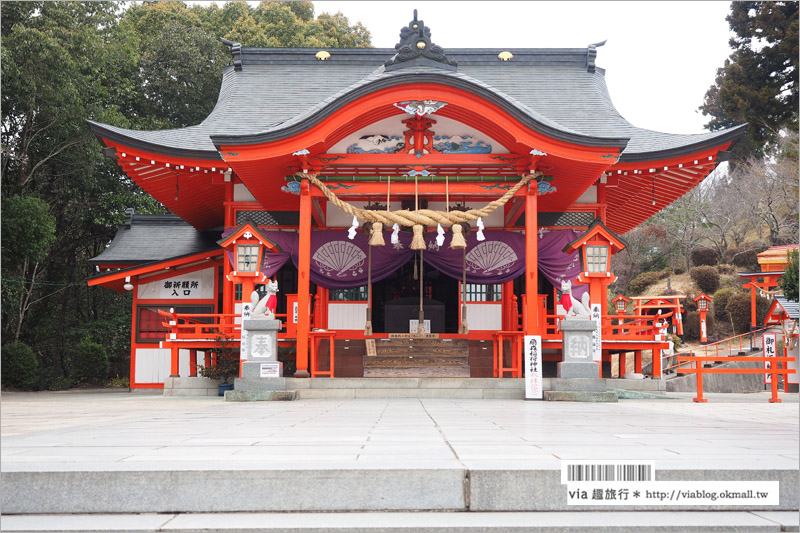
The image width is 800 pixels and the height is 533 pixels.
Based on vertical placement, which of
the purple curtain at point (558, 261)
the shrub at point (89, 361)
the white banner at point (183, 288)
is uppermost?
the purple curtain at point (558, 261)

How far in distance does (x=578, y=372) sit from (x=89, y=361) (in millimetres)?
16117

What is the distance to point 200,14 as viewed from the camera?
32.4 meters

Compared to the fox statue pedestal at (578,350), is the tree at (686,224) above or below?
above

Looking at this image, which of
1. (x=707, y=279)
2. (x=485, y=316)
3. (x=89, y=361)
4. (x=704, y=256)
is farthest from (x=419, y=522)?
(x=704, y=256)

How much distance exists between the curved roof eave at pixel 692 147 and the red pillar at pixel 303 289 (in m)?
6.06

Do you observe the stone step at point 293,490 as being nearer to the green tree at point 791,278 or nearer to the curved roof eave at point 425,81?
the curved roof eave at point 425,81

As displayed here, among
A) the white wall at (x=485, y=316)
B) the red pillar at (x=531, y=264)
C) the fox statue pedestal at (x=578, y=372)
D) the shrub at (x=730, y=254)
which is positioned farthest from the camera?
the shrub at (x=730, y=254)

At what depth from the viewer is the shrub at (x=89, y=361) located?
21.0 metres

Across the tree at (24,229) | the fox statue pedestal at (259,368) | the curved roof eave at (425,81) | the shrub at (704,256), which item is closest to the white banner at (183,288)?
the tree at (24,229)

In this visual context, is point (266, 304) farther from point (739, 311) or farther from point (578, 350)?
point (739, 311)

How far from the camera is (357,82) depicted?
1240cm

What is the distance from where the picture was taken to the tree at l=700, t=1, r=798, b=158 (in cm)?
2817

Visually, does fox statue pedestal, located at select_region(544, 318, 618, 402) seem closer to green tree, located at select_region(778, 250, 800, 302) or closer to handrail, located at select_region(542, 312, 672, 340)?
handrail, located at select_region(542, 312, 672, 340)

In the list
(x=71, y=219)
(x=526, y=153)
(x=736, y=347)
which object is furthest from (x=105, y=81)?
(x=736, y=347)
